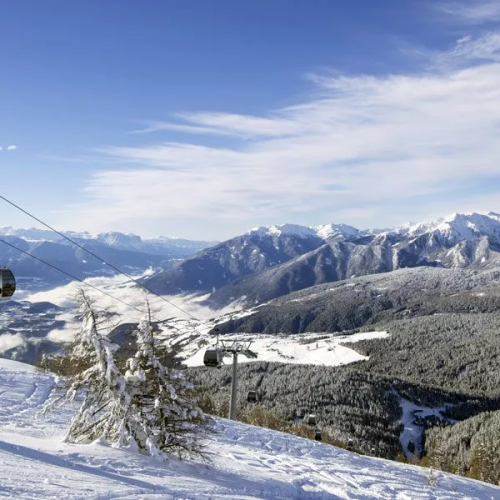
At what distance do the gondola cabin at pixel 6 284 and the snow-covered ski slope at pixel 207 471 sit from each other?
13.5 ft

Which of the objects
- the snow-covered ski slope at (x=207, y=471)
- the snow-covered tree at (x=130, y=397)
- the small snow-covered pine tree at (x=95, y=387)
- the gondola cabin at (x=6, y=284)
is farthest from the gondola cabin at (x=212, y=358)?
the gondola cabin at (x=6, y=284)

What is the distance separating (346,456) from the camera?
21734 millimetres

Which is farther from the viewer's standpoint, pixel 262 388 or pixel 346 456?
pixel 262 388

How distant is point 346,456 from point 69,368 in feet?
42.3

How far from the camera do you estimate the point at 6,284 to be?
13.4 metres

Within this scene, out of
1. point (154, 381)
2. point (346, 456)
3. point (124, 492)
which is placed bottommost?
point (346, 456)

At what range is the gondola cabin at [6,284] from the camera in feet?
43.4

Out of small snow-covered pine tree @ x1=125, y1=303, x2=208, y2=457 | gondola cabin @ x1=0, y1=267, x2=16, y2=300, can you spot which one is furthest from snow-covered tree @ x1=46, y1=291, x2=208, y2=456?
gondola cabin @ x1=0, y1=267, x2=16, y2=300

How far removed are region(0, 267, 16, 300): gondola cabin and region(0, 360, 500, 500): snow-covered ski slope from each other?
4115mm

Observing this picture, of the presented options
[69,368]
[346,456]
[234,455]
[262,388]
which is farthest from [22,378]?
[262,388]

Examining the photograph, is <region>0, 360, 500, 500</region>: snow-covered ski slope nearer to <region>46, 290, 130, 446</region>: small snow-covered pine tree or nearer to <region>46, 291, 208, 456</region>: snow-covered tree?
<region>46, 291, 208, 456</region>: snow-covered tree

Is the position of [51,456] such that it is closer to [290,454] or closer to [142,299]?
[142,299]

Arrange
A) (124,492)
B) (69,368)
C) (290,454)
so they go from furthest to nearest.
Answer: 1. (290,454)
2. (69,368)
3. (124,492)

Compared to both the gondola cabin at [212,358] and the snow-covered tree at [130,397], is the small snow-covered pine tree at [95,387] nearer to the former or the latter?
the snow-covered tree at [130,397]
